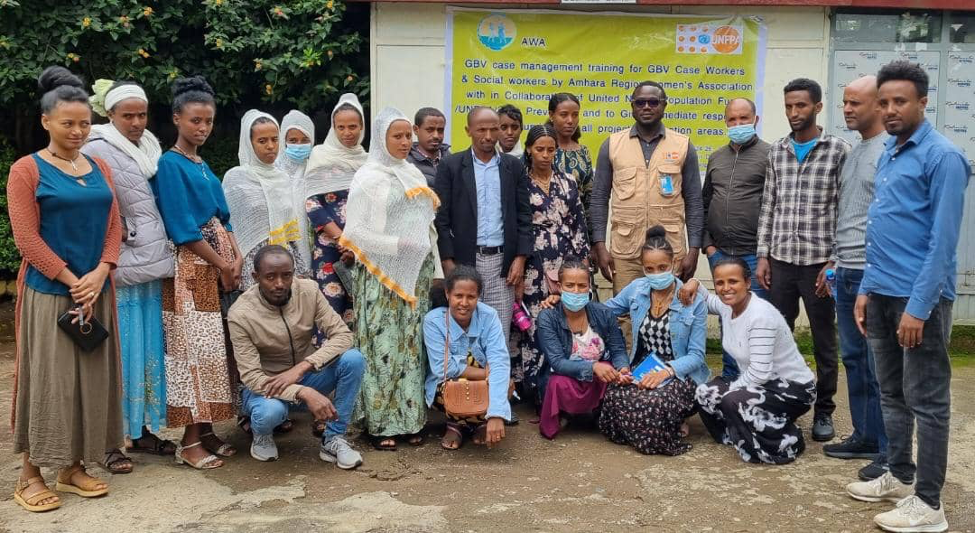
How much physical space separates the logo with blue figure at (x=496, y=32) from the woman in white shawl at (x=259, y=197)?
2.45 m

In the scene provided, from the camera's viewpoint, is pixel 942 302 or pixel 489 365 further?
pixel 489 365

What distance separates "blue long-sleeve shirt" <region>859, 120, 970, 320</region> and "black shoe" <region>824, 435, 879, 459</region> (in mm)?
1090

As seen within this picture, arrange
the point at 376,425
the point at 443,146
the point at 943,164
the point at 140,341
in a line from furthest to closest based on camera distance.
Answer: the point at 443,146, the point at 376,425, the point at 140,341, the point at 943,164

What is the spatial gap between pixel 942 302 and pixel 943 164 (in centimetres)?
54

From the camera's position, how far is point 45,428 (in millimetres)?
3791

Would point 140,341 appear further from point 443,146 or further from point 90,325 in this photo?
point 443,146

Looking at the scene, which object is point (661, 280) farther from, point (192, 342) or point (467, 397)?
point (192, 342)

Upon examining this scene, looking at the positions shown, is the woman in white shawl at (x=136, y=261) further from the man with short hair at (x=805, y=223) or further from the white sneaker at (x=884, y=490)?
the white sneaker at (x=884, y=490)

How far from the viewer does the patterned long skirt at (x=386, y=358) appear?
182 inches

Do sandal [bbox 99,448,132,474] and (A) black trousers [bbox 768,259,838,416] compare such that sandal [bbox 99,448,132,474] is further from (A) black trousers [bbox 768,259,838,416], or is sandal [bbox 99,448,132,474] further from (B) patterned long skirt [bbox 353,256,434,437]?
(A) black trousers [bbox 768,259,838,416]

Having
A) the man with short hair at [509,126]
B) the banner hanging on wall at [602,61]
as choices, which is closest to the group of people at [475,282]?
the man with short hair at [509,126]

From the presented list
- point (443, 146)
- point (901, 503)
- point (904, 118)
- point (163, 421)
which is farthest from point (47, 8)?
point (901, 503)

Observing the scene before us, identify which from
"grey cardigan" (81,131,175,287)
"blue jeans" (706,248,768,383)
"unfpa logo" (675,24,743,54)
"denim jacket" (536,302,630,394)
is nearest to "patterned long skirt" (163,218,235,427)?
"grey cardigan" (81,131,175,287)

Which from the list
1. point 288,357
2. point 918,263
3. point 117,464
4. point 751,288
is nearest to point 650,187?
point 751,288
